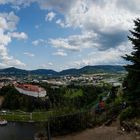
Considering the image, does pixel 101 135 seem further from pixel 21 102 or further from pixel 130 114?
pixel 21 102

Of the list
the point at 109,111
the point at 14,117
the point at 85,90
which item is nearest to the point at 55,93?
the point at 85,90

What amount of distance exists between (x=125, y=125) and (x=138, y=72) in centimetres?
454

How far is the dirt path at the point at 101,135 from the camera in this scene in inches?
1056

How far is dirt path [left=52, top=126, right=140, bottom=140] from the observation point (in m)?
26.8

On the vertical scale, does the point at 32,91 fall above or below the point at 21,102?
above

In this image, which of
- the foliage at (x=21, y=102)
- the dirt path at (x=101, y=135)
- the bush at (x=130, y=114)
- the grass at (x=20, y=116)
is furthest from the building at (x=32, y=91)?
the dirt path at (x=101, y=135)

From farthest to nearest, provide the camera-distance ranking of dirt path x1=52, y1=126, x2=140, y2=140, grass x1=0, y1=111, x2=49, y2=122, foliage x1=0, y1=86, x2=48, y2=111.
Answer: foliage x1=0, y1=86, x2=48, y2=111 → grass x1=0, y1=111, x2=49, y2=122 → dirt path x1=52, y1=126, x2=140, y2=140

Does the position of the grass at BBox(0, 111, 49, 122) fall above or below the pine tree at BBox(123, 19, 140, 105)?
below

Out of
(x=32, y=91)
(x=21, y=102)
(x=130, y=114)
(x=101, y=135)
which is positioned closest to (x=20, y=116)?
(x=21, y=102)

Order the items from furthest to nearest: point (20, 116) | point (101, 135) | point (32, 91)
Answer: point (32, 91)
point (20, 116)
point (101, 135)

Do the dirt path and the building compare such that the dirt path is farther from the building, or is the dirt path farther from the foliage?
the building

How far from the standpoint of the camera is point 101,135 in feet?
93.0

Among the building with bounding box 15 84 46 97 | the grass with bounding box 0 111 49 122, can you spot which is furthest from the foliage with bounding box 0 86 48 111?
the grass with bounding box 0 111 49 122

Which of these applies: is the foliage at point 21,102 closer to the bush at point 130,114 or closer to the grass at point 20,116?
the grass at point 20,116
